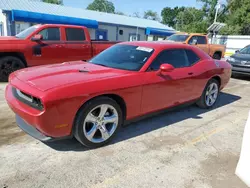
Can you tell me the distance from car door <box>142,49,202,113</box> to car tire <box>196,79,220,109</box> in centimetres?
47

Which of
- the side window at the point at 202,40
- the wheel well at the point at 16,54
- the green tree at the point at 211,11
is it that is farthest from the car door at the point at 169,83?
the green tree at the point at 211,11

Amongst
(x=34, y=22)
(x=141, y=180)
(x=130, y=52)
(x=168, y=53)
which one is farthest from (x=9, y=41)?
(x=34, y=22)

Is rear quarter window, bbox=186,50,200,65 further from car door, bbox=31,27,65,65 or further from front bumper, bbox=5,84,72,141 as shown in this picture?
car door, bbox=31,27,65,65

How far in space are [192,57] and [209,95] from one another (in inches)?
44.6

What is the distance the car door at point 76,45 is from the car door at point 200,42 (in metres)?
6.50

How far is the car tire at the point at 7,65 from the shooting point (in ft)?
23.4

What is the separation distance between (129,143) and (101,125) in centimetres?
57

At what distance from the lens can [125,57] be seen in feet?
13.9

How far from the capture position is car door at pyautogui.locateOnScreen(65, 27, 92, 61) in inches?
323

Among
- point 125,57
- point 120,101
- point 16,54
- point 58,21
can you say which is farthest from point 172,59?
point 58,21

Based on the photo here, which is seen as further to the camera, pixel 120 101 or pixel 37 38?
pixel 37 38

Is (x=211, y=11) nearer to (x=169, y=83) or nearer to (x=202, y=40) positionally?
(x=202, y=40)

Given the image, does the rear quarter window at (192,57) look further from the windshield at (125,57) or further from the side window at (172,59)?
the windshield at (125,57)

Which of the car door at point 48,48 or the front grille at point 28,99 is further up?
the car door at point 48,48
